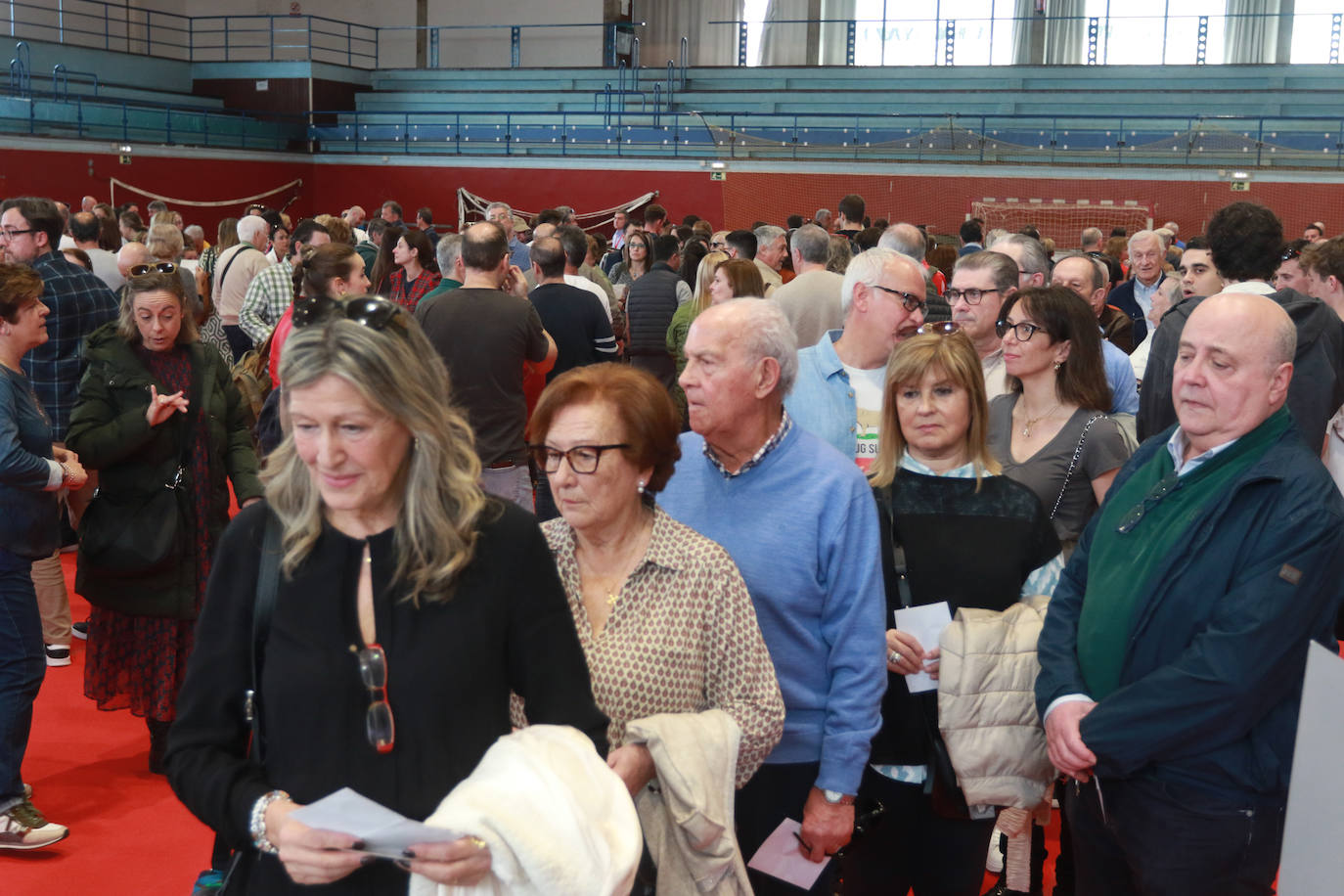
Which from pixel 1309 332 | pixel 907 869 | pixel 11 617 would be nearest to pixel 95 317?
pixel 11 617

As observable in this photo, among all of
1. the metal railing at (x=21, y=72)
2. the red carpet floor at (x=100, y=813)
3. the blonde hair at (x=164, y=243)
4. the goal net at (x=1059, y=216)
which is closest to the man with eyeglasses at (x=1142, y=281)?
the red carpet floor at (x=100, y=813)

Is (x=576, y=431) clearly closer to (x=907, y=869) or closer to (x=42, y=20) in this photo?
(x=907, y=869)

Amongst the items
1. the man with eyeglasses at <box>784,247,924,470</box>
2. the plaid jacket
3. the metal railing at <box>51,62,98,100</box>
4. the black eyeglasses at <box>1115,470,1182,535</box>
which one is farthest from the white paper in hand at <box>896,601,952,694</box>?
the metal railing at <box>51,62,98,100</box>

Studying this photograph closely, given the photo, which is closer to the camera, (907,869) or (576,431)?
(576,431)

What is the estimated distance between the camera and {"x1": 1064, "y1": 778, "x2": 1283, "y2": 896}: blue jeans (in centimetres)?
218

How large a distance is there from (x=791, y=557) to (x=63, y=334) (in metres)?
3.74

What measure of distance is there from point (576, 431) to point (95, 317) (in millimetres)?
3701

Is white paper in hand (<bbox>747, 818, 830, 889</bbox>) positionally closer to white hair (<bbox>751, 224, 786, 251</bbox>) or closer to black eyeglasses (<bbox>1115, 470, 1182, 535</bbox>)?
black eyeglasses (<bbox>1115, 470, 1182, 535</bbox>)

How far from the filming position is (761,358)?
243cm

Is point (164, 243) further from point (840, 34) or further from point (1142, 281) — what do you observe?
point (840, 34)

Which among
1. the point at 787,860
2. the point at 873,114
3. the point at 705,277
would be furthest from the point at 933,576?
the point at 873,114

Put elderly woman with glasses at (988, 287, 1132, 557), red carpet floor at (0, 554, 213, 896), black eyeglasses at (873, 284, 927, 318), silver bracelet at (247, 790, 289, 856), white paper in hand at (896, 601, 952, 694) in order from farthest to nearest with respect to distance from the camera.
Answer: red carpet floor at (0, 554, 213, 896) < black eyeglasses at (873, 284, 927, 318) < elderly woman with glasses at (988, 287, 1132, 557) < white paper in hand at (896, 601, 952, 694) < silver bracelet at (247, 790, 289, 856)

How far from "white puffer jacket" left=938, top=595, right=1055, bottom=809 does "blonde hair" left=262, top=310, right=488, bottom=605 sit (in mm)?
1166

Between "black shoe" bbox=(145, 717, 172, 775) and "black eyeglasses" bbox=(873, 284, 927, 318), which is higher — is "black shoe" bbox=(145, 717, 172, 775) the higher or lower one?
the lower one
